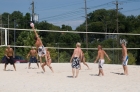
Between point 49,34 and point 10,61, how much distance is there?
3890 centimetres

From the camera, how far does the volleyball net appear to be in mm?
23109

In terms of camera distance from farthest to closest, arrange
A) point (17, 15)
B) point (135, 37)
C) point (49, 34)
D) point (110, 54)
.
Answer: point (17, 15)
point (49, 34)
point (135, 37)
point (110, 54)

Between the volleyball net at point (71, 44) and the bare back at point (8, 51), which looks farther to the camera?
the volleyball net at point (71, 44)

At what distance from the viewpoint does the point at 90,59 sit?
27969 millimetres

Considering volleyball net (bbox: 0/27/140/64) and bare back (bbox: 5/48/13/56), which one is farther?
volleyball net (bbox: 0/27/140/64)

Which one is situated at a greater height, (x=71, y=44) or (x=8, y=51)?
(x=71, y=44)

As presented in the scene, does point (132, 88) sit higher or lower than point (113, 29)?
lower

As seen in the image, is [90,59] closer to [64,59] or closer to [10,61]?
[64,59]

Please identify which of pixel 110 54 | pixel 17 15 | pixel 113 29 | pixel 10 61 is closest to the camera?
pixel 10 61

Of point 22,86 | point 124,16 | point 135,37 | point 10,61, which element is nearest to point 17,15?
point 124,16

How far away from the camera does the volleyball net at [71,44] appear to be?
910 inches

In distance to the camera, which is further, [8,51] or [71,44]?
[71,44]

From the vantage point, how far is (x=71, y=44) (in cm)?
3158

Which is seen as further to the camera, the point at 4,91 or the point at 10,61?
the point at 10,61
